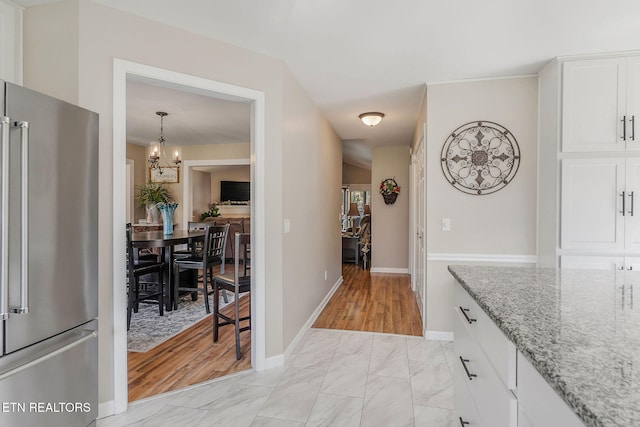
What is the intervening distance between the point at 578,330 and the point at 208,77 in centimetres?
241

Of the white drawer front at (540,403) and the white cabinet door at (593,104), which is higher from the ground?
the white cabinet door at (593,104)

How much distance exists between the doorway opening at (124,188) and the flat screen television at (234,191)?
259 inches

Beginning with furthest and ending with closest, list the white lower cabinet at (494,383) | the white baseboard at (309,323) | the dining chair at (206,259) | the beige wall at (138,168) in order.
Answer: the beige wall at (138,168), the dining chair at (206,259), the white baseboard at (309,323), the white lower cabinet at (494,383)

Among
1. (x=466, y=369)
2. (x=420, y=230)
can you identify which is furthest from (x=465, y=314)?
(x=420, y=230)

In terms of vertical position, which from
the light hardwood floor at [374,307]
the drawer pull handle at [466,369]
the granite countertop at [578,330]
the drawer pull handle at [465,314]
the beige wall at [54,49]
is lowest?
the light hardwood floor at [374,307]

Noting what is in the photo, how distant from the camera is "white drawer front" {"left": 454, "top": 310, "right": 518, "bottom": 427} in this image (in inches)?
38.4

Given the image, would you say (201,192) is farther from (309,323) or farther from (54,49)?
(54,49)

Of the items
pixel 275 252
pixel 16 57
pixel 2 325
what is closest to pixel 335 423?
pixel 275 252

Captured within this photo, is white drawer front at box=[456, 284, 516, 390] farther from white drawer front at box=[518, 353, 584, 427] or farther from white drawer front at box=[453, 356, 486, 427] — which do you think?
white drawer front at box=[453, 356, 486, 427]

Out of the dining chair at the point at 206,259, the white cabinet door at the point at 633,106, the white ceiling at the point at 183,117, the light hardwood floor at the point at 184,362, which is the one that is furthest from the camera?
the dining chair at the point at 206,259

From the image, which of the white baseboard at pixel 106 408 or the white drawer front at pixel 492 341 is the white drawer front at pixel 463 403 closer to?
the white drawer front at pixel 492 341

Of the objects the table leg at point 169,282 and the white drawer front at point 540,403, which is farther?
the table leg at point 169,282

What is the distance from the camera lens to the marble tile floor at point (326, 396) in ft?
6.37

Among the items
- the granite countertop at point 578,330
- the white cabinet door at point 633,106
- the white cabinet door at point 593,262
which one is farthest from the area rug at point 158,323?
the white cabinet door at point 633,106
